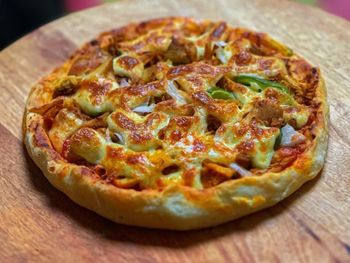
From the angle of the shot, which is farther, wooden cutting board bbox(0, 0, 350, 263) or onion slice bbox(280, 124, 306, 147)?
onion slice bbox(280, 124, 306, 147)

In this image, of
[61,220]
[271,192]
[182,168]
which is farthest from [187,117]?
[61,220]

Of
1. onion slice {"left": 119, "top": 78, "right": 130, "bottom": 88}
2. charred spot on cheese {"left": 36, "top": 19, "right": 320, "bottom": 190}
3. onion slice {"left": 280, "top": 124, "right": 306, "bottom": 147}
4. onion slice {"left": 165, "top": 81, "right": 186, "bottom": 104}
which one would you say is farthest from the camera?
onion slice {"left": 119, "top": 78, "right": 130, "bottom": 88}

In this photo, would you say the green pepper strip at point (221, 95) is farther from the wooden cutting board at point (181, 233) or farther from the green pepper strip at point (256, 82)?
the wooden cutting board at point (181, 233)

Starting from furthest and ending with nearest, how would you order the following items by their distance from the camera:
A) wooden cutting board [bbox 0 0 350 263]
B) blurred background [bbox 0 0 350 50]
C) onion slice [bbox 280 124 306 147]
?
blurred background [bbox 0 0 350 50], onion slice [bbox 280 124 306 147], wooden cutting board [bbox 0 0 350 263]

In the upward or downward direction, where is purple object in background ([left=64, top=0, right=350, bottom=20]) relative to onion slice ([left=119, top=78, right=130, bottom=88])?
downward

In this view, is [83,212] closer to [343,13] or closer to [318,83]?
[318,83]

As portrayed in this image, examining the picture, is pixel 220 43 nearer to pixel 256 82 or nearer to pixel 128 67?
pixel 256 82

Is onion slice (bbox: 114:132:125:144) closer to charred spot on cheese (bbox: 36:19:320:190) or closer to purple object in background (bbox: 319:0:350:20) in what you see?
charred spot on cheese (bbox: 36:19:320:190)

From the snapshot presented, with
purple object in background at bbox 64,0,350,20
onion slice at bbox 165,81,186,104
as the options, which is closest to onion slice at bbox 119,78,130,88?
onion slice at bbox 165,81,186,104
